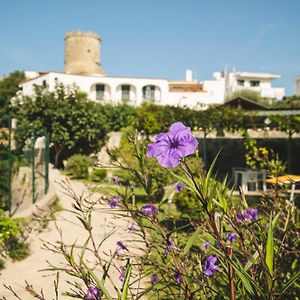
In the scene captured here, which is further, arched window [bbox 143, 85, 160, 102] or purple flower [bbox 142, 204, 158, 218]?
arched window [bbox 143, 85, 160, 102]

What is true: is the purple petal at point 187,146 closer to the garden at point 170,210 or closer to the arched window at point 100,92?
the garden at point 170,210

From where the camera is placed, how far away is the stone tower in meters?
37.0

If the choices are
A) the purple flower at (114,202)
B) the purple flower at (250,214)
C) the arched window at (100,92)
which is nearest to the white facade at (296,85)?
the arched window at (100,92)

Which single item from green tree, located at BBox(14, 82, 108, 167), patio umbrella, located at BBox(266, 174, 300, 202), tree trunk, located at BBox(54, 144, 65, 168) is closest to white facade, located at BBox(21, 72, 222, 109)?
green tree, located at BBox(14, 82, 108, 167)

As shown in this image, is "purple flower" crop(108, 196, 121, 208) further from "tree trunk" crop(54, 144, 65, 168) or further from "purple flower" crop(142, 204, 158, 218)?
"tree trunk" crop(54, 144, 65, 168)

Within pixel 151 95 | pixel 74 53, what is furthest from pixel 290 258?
pixel 74 53

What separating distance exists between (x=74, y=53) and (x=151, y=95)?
38.2 feet

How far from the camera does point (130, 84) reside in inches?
1210

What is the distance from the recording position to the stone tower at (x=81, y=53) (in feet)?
121

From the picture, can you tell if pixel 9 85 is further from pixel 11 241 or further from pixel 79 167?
pixel 11 241

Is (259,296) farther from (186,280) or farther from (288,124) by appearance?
(288,124)

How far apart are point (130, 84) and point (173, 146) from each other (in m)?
30.3

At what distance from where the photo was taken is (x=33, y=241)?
17.0 ft

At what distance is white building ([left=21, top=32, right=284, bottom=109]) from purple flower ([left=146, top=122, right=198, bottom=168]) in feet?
76.5
